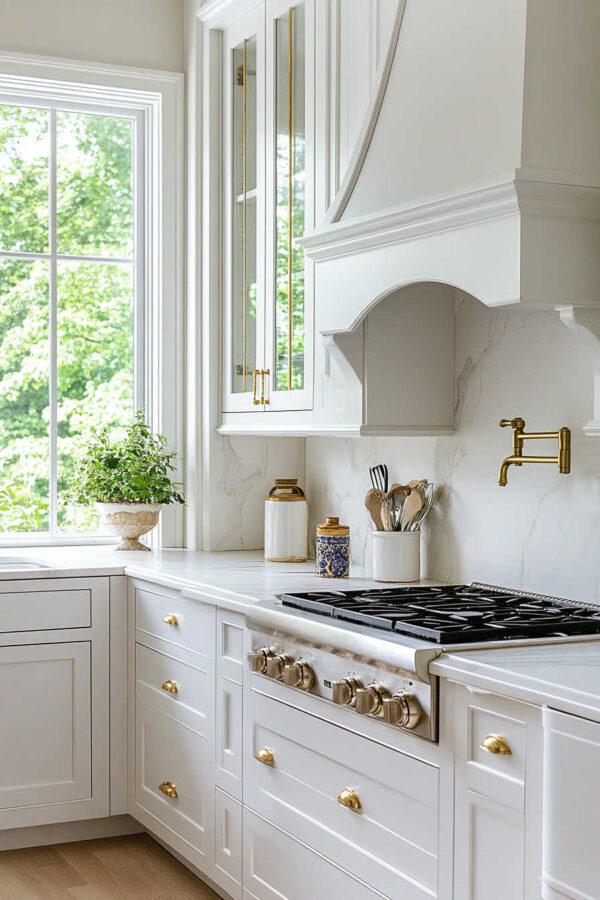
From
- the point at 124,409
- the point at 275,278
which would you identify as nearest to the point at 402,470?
the point at 275,278

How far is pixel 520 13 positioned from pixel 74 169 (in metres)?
2.28

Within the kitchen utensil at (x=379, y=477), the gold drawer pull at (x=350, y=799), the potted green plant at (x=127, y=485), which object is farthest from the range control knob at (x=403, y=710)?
the potted green plant at (x=127, y=485)

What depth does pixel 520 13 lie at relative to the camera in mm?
2258

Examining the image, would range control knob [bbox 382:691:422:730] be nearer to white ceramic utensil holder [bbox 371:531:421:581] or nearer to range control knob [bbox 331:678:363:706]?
range control knob [bbox 331:678:363:706]

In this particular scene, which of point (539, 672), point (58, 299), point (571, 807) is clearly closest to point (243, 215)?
point (58, 299)

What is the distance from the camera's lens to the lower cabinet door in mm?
3406

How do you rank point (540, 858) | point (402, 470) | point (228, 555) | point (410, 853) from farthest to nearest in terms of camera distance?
1. point (228, 555)
2. point (402, 470)
3. point (410, 853)
4. point (540, 858)

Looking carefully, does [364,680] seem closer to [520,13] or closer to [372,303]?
[372,303]

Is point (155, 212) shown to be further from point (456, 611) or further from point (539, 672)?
point (539, 672)

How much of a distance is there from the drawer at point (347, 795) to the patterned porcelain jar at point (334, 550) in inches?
21.8

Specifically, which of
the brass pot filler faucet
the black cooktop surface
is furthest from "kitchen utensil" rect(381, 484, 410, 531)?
the brass pot filler faucet

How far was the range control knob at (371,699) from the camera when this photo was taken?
7.23ft

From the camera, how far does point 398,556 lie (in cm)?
310

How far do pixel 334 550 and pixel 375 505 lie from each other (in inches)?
6.9
